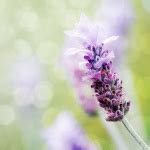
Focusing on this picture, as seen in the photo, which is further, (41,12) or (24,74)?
(41,12)

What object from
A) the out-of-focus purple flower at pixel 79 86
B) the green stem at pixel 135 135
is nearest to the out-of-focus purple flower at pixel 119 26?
the out-of-focus purple flower at pixel 79 86

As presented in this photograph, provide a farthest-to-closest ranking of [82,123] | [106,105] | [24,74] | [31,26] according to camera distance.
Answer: [31,26] < [82,123] < [24,74] < [106,105]

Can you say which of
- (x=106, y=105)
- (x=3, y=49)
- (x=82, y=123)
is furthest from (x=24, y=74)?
(x=106, y=105)

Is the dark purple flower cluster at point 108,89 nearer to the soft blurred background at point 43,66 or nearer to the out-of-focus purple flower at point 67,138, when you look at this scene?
the out-of-focus purple flower at point 67,138

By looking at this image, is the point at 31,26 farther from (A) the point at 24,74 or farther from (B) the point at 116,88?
(B) the point at 116,88

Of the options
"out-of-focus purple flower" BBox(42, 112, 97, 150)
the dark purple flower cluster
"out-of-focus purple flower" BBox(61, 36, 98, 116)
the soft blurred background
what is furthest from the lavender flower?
the soft blurred background

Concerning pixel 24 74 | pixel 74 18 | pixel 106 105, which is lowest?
pixel 106 105

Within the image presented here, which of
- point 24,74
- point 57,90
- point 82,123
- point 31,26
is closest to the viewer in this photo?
point 24,74
